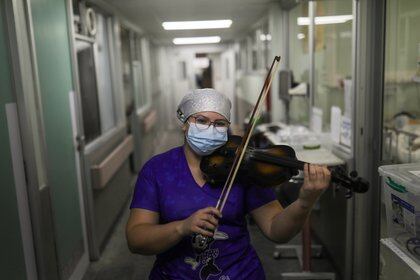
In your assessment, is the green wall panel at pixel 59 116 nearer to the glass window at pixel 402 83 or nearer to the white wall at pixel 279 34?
the glass window at pixel 402 83

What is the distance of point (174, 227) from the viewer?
52.6 inches

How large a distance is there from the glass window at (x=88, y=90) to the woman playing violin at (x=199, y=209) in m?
2.05

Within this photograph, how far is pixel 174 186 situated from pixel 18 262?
1.00 m

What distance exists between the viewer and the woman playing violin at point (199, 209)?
145 cm

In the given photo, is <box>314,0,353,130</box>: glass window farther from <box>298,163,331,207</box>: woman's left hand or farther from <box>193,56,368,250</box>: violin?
→ <box>298,163,331,207</box>: woman's left hand

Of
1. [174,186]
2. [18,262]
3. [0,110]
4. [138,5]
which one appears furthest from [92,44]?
[174,186]

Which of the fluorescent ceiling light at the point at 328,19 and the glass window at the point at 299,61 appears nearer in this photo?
the fluorescent ceiling light at the point at 328,19

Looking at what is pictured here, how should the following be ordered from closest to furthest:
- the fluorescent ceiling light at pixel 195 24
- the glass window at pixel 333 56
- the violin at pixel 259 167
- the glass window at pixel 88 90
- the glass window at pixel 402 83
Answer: the violin at pixel 259 167 < the glass window at pixel 402 83 < the glass window at pixel 333 56 < the glass window at pixel 88 90 < the fluorescent ceiling light at pixel 195 24

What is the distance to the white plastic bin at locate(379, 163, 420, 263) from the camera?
4.45ft

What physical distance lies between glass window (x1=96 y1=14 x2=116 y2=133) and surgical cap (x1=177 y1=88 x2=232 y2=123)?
2.66 meters

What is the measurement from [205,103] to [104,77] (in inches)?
122

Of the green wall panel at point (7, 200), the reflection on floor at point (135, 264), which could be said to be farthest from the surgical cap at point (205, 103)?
the reflection on floor at point (135, 264)

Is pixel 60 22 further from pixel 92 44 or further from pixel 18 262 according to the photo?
pixel 18 262

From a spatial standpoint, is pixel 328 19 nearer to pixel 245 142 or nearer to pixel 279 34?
pixel 279 34
